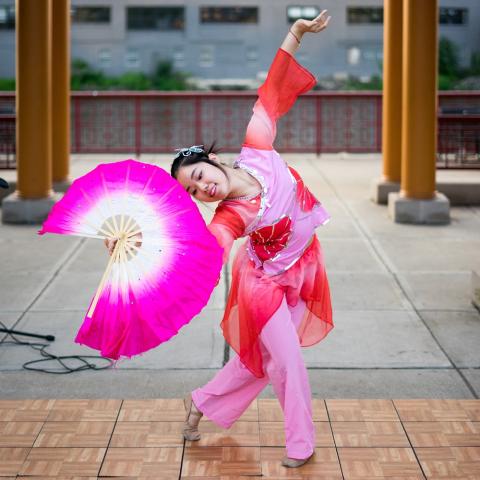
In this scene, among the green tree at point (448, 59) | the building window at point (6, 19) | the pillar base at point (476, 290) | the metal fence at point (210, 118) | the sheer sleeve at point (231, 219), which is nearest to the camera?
the sheer sleeve at point (231, 219)

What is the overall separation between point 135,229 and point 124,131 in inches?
564

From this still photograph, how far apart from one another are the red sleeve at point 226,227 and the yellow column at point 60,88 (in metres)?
7.73

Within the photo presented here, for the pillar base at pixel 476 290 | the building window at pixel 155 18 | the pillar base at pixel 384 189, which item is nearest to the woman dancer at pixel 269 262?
the pillar base at pixel 476 290

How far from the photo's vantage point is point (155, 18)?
177 feet

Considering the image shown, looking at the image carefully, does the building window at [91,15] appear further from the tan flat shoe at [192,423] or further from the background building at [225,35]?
the tan flat shoe at [192,423]

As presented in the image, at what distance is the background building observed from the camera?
53.4 meters

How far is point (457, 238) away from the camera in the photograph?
9.03m

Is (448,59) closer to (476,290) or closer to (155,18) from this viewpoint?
(155,18)

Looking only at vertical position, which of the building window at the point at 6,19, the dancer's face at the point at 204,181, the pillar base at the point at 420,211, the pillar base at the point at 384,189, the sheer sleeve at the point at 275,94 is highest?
the building window at the point at 6,19

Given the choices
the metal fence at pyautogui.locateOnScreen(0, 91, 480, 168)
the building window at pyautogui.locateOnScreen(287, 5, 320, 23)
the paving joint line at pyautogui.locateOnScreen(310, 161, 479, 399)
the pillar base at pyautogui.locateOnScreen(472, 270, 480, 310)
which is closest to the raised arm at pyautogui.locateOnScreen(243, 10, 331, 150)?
the paving joint line at pyautogui.locateOnScreen(310, 161, 479, 399)

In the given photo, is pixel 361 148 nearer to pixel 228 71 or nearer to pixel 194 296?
pixel 194 296

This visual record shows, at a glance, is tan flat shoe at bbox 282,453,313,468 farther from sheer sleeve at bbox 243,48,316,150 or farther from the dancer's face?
sheer sleeve at bbox 243,48,316,150

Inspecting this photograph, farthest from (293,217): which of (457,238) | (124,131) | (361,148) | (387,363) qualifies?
(124,131)

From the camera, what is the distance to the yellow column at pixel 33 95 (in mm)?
9719
